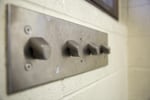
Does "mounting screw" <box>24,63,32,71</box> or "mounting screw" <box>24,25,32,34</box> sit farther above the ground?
"mounting screw" <box>24,25,32,34</box>

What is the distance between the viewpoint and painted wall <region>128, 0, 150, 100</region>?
3.20 ft

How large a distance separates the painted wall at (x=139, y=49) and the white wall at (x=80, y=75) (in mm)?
262

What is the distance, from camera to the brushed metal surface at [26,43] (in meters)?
0.24

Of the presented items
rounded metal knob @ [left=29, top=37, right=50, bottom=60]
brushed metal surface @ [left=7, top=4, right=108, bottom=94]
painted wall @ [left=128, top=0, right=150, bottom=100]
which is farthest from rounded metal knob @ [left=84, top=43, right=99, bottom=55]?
painted wall @ [left=128, top=0, right=150, bottom=100]

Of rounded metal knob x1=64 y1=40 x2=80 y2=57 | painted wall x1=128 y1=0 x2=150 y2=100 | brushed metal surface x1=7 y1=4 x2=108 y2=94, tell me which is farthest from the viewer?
painted wall x1=128 y1=0 x2=150 y2=100

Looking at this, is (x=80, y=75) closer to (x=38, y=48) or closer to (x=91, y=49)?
(x=91, y=49)

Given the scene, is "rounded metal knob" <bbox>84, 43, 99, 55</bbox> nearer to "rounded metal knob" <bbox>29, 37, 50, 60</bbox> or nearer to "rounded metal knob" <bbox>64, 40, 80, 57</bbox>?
"rounded metal knob" <bbox>64, 40, 80, 57</bbox>

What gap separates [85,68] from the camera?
1.48ft

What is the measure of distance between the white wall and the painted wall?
262 mm

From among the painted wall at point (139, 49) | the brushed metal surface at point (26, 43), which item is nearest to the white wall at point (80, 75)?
the brushed metal surface at point (26, 43)

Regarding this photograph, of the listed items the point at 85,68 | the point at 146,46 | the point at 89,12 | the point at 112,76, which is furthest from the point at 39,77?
the point at 146,46

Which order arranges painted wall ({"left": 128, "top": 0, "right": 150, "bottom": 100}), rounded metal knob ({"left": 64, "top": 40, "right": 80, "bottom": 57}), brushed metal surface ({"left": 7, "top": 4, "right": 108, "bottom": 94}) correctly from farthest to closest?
painted wall ({"left": 128, "top": 0, "right": 150, "bottom": 100}) → rounded metal knob ({"left": 64, "top": 40, "right": 80, "bottom": 57}) → brushed metal surface ({"left": 7, "top": 4, "right": 108, "bottom": 94})

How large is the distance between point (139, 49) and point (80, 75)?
68 centimetres

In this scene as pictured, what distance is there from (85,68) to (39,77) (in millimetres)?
190
